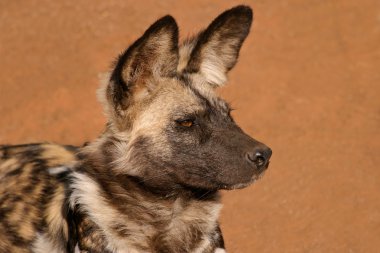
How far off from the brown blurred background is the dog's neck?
1.41 meters

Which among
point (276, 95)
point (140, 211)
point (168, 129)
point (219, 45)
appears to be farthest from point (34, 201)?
point (276, 95)

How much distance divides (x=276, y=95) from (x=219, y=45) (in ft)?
8.82

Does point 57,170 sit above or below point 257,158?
below

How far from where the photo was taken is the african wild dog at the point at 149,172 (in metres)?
3.27

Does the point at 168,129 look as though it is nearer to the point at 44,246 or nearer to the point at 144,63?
the point at 144,63

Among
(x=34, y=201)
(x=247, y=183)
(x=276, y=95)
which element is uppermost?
(x=247, y=183)

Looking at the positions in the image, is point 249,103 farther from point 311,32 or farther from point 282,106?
point 311,32

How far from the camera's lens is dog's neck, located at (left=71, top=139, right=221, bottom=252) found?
10.8ft

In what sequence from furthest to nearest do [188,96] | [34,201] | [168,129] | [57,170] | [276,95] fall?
[276,95], [57,170], [34,201], [188,96], [168,129]

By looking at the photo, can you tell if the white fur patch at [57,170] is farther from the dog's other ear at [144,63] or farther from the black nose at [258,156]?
the black nose at [258,156]

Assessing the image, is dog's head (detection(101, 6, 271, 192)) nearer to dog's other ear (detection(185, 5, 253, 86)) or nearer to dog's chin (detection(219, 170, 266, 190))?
dog's chin (detection(219, 170, 266, 190))

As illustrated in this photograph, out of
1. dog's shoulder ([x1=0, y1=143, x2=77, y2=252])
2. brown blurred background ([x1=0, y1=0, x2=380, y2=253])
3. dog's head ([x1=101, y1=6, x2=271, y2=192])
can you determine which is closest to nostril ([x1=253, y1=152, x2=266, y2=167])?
dog's head ([x1=101, y1=6, x2=271, y2=192])

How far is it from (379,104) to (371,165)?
900 millimetres

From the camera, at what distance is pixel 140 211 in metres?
3.35
